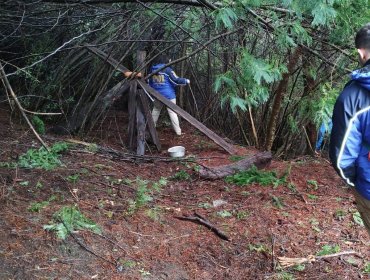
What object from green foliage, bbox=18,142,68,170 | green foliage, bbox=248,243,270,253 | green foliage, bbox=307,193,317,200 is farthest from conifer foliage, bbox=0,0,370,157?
green foliage, bbox=248,243,270,253

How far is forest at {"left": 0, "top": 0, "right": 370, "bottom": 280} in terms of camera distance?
393 cm

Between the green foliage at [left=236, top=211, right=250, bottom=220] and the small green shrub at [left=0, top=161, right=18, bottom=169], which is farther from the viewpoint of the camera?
the small green shrub at [left=0, top=161, right=18, bottom=169]

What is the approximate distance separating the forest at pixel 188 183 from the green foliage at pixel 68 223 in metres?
0.01

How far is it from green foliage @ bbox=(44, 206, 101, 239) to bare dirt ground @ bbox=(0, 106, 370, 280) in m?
0.06

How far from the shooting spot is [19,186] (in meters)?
4.90

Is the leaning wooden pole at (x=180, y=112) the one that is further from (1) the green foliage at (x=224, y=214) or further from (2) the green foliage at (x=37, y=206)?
(2) the green foliage at (x=37, y=206)

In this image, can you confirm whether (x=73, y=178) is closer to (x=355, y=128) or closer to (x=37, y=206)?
(x=37, y=206)

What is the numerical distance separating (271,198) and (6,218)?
2952 mm

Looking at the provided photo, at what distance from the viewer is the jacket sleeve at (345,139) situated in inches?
109

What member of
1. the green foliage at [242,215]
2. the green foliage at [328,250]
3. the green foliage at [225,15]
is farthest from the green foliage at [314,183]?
the green foliage at [225,15]

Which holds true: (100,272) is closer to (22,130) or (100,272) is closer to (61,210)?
(61,210)

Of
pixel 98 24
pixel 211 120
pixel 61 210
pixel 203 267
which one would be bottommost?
pixel 211 120

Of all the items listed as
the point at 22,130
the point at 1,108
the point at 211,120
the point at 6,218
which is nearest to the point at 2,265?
the point at 6,218

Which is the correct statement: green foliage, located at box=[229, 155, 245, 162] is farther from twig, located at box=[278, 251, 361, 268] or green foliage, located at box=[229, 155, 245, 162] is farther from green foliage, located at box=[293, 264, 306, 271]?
green foliage, located at box=[293, 264, 306, 271]
